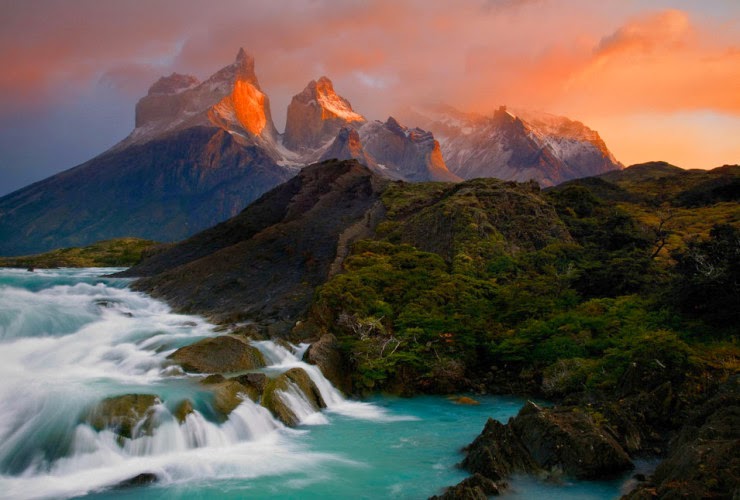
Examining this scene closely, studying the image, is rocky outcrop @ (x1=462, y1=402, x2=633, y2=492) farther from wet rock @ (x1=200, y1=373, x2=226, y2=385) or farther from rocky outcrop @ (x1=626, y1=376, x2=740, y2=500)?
wet rock @ (x1=200, y1=373, x2=226, y2=385)

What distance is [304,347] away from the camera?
30875 millimetres

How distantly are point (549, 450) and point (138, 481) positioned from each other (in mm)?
12851

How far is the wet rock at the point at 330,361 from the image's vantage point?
28.1 metres

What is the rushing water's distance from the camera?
54.7ft

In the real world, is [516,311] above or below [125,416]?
above

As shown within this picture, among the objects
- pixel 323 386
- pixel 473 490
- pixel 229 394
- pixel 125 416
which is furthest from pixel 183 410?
pixel 473 490

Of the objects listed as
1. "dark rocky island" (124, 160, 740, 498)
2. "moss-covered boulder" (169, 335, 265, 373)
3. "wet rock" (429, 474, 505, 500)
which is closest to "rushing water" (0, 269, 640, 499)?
"moss-covered boulder" (169, 335, 265, 373)

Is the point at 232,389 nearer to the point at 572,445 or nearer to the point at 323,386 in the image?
the point at 323,386

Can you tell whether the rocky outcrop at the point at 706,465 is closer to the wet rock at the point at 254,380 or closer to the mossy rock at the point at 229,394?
the mossy rock at the point at 229,394

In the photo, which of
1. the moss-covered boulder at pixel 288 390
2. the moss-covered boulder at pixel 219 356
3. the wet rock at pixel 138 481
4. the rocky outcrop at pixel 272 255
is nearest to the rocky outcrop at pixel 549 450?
the moss-covered boulder at pixel 288 390

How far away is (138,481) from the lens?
16719 mm

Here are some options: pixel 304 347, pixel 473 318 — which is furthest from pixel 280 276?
pixel 473 318

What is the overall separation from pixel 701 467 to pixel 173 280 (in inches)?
1836

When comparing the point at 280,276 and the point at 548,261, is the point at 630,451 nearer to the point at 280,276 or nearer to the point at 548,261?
the point at 548,261
